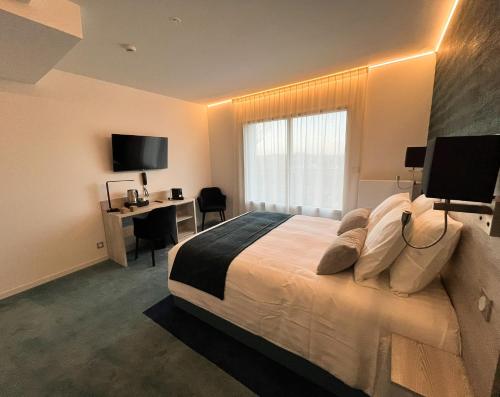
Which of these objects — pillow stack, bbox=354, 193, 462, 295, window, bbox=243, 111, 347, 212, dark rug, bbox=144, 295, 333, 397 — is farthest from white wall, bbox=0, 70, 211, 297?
pillow stack, bbox=354, 193, 462, 295

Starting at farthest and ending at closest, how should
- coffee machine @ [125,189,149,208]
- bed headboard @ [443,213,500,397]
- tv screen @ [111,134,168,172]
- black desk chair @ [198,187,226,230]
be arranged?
black desk chair @ [198,187,226,230] → coffee machine @ [125,189,149,208] → tv screen @ [111,134,168,172] → bed headboard @ [443,213,500,397]

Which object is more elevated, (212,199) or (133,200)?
(133,200)

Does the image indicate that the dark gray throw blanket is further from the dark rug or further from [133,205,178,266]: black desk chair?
[133,205,178,266]: black desk chair

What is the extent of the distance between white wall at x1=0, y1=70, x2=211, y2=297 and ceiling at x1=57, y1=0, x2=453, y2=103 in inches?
14.8

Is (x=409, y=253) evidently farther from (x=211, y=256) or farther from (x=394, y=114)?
(x=394, y=114)

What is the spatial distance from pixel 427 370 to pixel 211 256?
1.50m

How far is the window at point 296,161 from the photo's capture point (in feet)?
11.5

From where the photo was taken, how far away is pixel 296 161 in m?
3.89

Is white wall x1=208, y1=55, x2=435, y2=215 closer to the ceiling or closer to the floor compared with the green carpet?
closer to the ceiling

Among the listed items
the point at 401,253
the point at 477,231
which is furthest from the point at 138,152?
the point at 477,231

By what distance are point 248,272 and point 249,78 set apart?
2.91 metres

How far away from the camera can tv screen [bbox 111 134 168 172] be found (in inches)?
128

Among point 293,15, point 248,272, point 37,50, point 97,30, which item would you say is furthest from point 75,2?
point 248,272

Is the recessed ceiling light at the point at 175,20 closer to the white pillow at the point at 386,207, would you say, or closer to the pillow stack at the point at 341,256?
the pillow stack at the point at 341,256
